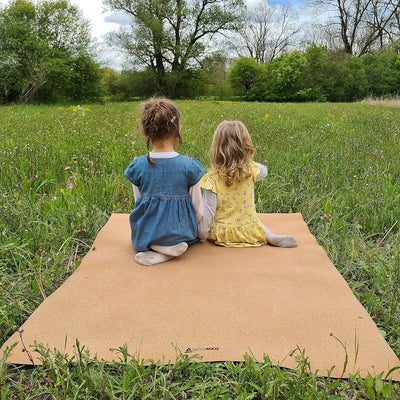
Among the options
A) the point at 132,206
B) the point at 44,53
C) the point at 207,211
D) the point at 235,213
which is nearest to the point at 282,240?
the point at 235,213

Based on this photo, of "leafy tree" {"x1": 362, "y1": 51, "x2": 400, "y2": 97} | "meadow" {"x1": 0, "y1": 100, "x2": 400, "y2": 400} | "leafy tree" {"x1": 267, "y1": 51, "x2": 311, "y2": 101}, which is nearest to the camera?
"meadow" {"x1": 0, "y1": 100, "x2": 400, "y2": 400}

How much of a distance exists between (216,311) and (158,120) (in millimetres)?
1380

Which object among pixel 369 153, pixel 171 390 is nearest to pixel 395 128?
pixel 369 153

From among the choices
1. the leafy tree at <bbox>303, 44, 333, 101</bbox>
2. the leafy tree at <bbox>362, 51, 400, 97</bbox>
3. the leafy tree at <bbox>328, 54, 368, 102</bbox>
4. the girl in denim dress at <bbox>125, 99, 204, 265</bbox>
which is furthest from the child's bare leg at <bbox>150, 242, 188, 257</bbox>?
the leafy tree at <bbox>362, 51, 400, 97</bbox>

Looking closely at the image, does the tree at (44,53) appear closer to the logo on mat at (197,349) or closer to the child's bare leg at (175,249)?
the child's bare leg at (175,249)

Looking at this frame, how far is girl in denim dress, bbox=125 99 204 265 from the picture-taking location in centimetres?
271

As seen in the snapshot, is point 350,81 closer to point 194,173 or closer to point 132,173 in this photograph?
point 194,173

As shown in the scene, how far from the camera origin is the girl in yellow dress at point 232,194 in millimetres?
2908

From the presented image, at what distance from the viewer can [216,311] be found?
214 cm

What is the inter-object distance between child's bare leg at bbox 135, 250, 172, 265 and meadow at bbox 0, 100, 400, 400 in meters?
0.47

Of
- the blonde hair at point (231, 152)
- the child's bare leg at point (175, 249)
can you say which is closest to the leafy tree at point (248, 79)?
the blonde hair at point (231, 152)

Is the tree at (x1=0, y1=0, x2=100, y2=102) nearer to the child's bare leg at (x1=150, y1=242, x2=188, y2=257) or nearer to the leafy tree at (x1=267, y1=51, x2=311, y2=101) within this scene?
the leafy tree at (x1=267, y1=51, x2=311, y2=101)

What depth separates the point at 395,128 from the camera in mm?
6746

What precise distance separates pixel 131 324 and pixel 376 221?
7.86ft
